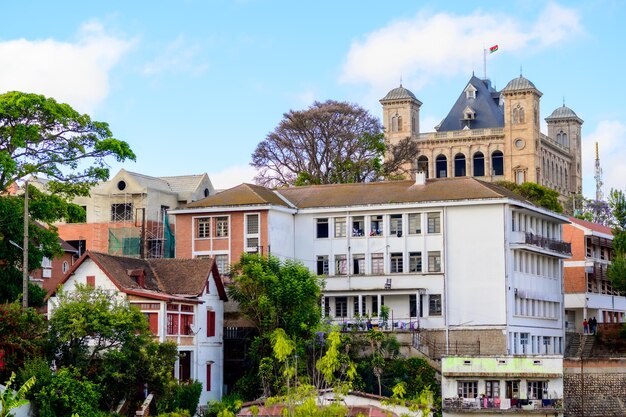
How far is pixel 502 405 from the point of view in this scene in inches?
2516

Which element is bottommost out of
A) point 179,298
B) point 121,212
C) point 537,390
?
point 537,390

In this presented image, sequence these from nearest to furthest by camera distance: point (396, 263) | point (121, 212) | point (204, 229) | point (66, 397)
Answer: point (66, 397)
point (396, 263)
point (204, 229)
point (121, 212)

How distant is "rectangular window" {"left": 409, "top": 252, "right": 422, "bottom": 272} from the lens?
72794 mm

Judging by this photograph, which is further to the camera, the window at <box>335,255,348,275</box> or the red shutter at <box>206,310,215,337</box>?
the window at <box>335,255,348,275</box>

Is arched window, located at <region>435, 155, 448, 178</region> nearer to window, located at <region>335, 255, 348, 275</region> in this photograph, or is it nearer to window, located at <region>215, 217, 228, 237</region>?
window, located at <region>335, 255, 348, 275</region>

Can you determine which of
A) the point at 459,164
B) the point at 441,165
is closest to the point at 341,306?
the point at 459,164

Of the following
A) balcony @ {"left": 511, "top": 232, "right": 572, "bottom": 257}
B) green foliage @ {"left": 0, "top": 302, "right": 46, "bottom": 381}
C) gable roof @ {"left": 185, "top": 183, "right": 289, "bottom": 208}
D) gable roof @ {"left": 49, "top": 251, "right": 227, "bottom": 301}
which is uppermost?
gable roof @ {"left": 185, "top": 183, "right": 289, "bottom": 208}

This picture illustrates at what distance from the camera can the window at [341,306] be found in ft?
243

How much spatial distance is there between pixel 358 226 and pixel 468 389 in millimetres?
13717

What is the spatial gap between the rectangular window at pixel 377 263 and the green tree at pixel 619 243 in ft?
42.6

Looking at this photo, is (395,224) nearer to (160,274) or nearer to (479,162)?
(160,274)

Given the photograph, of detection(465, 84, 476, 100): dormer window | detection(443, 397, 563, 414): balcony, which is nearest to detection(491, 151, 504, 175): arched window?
detection(465, 84, 476, 100): dormer window

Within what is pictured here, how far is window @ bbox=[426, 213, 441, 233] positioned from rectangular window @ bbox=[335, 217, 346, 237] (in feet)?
16.9

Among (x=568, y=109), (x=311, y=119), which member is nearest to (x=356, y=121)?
(x=311, y=119)
